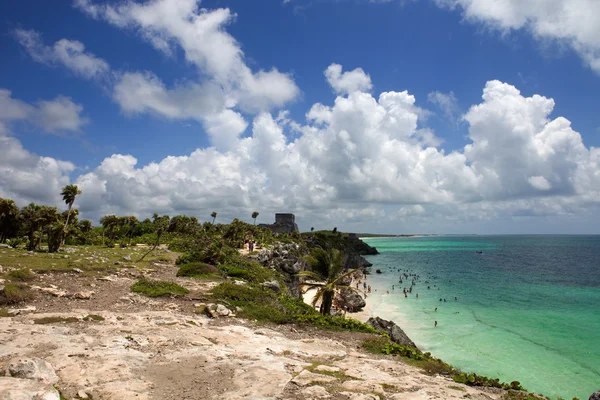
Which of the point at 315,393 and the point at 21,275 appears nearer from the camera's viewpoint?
the point at 315,393

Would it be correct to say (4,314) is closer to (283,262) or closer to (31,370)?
(31,370)

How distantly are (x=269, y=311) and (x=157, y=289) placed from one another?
7.40 meters

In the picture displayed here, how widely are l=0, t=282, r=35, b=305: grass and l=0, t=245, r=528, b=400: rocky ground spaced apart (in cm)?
48

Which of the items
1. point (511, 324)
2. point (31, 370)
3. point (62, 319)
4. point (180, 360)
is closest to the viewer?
point (31, 370)

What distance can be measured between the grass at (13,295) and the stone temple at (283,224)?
12459 centimetres

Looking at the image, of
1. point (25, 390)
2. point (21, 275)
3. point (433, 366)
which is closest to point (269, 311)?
point (433, 366)

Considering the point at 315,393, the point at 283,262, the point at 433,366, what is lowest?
the point at 283,262

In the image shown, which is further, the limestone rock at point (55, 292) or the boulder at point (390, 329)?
the boulder at point (390, 329)

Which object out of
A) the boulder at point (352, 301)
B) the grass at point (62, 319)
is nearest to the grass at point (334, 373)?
the grass at point (62, 319)

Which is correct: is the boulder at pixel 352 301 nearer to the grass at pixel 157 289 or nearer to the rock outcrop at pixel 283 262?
the rock outcrop at pixel 283 262


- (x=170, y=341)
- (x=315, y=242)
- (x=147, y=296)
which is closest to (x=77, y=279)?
(x=147, y=296)

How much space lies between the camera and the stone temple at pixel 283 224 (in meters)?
143

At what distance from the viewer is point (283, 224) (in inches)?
5723

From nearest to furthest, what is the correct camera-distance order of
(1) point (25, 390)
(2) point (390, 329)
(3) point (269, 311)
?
(1) point (25, 390), (3) point (269, 311), (2) point (390, 329)
